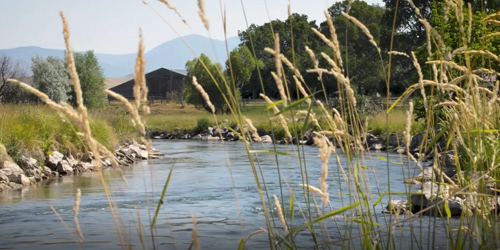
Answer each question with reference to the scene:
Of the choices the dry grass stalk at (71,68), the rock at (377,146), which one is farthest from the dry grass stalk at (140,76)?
the rock at (377,146)

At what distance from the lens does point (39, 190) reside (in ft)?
34.6

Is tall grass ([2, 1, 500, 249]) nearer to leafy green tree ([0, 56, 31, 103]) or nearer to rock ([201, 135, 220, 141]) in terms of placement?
rock ([201, 135, 220, 141])

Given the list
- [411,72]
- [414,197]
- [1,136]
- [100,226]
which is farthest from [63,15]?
[411,72]

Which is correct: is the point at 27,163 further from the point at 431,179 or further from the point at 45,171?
the point at 431,179

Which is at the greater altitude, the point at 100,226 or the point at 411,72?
the point at 411,72

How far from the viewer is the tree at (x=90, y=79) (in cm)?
4406

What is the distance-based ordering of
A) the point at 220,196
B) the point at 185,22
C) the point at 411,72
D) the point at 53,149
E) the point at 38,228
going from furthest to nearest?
1. the point at 411,72
2. the point at 53,149
3. the point at 220,196
4. the point at 38,228
5. the point at 185,22

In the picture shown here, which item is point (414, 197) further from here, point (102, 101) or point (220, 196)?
point (102, 101)

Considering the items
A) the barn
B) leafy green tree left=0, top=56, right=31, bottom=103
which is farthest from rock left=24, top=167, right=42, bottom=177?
the barn

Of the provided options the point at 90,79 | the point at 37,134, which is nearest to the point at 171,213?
the point at 37,134

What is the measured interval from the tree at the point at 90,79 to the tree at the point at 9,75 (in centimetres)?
398

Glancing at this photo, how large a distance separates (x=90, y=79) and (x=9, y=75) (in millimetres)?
5466

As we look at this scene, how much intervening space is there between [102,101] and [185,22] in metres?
44.5

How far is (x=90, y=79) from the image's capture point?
44719 mm
